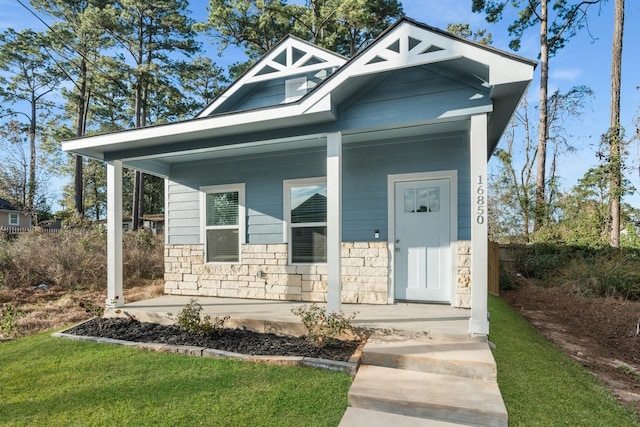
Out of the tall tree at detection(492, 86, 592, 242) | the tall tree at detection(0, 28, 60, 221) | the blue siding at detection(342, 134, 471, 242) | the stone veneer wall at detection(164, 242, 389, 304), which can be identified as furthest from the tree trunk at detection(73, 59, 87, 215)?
the tall tree at detection(492, 86, 592, 242)

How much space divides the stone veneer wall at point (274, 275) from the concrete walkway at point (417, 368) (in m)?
0.62

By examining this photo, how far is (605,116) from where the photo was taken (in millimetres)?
10812

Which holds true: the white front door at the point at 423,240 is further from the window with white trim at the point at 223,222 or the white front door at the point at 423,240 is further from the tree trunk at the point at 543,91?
the tree trunk at the point at 543,91

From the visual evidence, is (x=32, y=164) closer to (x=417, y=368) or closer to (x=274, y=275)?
(x=274, y=275)

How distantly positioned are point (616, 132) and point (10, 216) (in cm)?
3621

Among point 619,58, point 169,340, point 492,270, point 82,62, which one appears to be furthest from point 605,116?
point 82,62

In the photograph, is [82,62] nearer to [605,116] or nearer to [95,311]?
[95,311]

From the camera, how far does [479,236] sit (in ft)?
11.4

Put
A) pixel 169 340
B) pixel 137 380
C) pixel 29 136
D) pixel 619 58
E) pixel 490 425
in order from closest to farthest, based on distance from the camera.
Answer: pixel 490 425 < pixel 137 380 < pixel 169 340 < pixel 619 58 < pixel 29 136

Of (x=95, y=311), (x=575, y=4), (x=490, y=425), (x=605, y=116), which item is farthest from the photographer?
(x=575, y=4)

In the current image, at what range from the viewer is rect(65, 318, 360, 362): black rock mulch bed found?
355 centimetres

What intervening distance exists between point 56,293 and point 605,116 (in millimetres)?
16687

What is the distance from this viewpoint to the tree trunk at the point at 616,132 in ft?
30.2

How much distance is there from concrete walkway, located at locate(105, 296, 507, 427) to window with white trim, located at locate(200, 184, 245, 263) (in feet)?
5.77
